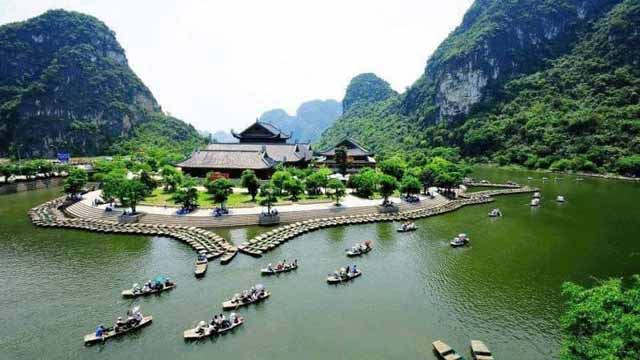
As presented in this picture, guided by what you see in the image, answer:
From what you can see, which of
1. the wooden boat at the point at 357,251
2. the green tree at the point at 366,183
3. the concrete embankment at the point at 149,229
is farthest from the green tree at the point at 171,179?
the wooden boat at the point at 357,251

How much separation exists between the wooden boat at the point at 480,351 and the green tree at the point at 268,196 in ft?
106

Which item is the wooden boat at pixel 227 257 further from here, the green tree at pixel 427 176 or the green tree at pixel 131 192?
the green tree at pixel 427 176

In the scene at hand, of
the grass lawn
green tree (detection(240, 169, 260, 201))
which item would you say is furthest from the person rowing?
green tree (detection(240, 169, 260, 201))

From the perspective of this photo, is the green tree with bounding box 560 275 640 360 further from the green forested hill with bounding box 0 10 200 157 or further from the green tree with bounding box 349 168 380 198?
the green forested hill with bounding box 0 10 200 157

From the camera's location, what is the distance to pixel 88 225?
49781 millimetres

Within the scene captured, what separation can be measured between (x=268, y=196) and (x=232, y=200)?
8.86m

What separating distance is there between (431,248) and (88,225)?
41.0 metres

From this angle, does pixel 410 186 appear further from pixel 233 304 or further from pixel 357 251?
pixel 233 304

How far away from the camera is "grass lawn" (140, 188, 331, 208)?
182 ft

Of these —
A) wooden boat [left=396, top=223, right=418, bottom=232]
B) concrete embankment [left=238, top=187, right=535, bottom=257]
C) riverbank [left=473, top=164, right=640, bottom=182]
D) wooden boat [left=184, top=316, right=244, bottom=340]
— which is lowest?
wooden boat [left=184, top=316, right=244, bottom=340]

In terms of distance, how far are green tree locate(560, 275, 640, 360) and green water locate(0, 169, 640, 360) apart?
6237 mm

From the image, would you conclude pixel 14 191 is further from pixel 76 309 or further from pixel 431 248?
pixel 431 248

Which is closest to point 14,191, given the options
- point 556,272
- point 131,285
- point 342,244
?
point 131,285

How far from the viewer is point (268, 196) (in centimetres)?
5194
